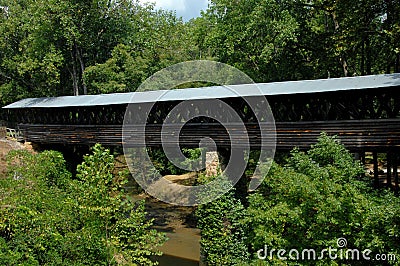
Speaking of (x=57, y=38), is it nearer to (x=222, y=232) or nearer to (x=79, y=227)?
(x=222, y=232)

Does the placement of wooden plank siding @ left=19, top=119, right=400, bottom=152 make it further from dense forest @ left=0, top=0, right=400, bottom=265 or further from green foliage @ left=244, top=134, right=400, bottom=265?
green foliage @ left=244, top=134, right=400, bottom=265

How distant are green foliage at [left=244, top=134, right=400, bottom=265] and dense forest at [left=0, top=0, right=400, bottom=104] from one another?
25.5 ft

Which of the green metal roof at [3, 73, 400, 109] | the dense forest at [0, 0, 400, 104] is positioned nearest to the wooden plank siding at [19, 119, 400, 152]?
the green metal roof at [3, 73, 400, 109]

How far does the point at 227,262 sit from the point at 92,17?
18212 millimetres

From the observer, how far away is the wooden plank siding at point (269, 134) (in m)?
11.8

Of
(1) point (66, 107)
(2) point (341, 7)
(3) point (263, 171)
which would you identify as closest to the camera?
(3) point (263, 171)

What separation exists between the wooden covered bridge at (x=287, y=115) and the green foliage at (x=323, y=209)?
1.60 metres

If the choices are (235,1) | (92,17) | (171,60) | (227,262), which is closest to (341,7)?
(235,1)

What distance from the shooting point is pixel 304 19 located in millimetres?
21859

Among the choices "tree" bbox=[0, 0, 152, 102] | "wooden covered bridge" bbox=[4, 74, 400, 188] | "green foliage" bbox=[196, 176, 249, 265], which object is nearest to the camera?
"wooden covered bridge" bbox=[4, 74, 400, 188]

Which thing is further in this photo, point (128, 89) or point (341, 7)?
point (128, 89)

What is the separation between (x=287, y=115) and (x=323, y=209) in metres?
5.68

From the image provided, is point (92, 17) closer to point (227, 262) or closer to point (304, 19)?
point (304, 19)

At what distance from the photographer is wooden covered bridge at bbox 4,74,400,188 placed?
38.9 ft
